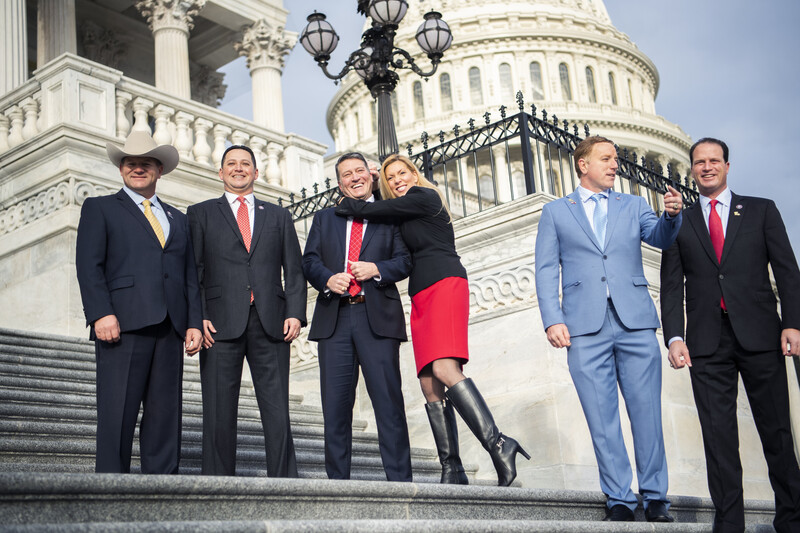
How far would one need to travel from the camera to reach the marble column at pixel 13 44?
49.7 ft

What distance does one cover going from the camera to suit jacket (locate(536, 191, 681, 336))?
5.60 metres

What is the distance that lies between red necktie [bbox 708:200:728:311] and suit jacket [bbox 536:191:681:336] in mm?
242

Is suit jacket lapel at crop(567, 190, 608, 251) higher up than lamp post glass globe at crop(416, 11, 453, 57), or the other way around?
lamp post glass globe at crop(416, 11, 453, 57)

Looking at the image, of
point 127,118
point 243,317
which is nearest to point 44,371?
point 243,317

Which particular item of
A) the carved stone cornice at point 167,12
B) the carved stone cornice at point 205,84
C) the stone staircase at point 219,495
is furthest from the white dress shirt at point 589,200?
the carved stone cornice at point 205,84

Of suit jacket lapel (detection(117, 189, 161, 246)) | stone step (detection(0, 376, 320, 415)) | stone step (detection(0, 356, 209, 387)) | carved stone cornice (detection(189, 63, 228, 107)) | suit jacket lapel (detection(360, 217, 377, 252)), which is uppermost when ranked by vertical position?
carved stone cornice (detection(189, 63, 228, 107))

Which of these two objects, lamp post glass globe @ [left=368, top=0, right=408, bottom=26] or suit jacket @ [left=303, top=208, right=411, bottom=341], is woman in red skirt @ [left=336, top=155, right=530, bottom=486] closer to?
suit jacket @ [left=303, top=208, right=411, bottom=341]

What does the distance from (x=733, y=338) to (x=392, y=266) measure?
1.92m

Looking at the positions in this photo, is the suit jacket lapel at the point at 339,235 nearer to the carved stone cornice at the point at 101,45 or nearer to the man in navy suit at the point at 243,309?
the man in navy suit at the point at 243,309

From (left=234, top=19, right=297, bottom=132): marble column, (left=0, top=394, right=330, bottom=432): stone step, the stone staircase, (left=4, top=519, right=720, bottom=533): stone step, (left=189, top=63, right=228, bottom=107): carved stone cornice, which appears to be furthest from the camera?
(left=189, top=63, right=228, bottom=107): carved stone cornice

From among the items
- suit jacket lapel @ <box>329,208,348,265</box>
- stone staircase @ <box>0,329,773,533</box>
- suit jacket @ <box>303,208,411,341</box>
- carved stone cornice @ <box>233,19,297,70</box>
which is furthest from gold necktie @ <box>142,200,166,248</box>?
carved stone cornice @ <box>233,19,297,70</box>

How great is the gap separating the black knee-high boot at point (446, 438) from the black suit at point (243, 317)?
2.79 feet

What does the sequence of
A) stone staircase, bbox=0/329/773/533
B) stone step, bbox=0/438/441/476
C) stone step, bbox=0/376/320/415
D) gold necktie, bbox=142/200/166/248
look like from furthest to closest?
stone step, bbox=0/376/320/415 → stone step, bbox=0/438/441/476 → gold necktie, bbox=142/200/166/248 → stone staircase, bbox=0/329/773/533

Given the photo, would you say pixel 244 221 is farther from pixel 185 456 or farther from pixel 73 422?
pixel 73 422
